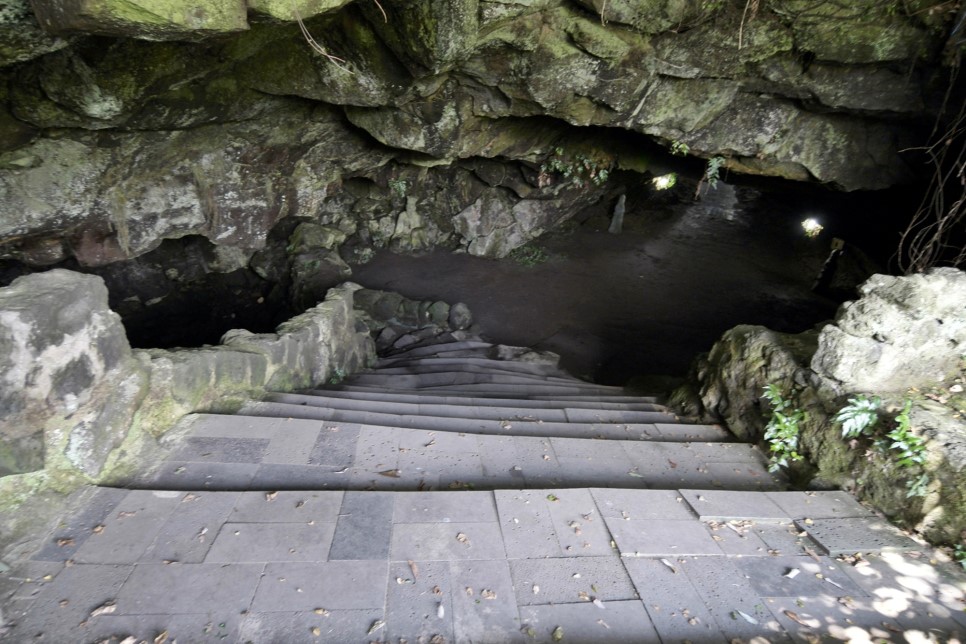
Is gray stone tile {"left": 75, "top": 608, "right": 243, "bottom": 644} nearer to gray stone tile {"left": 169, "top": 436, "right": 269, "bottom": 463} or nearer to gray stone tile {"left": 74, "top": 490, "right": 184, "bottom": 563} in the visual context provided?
gray stone tile {"left": 74, "top": 490, "right": 184, "bottom": 563}

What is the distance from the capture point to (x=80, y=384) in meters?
2.88

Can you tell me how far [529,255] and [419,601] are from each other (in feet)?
38.6

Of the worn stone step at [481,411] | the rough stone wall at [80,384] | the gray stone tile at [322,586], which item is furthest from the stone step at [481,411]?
the gray stone tile at [322,586]

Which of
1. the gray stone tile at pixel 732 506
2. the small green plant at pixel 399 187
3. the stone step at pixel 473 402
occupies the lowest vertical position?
the stone step at pixel 473 402

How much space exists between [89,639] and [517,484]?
94.2 inches

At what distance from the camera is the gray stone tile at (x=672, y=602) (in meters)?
2.37

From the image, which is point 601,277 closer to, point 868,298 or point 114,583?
point 868,298

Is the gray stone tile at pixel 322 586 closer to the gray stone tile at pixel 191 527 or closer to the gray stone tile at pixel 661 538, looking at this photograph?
the gray stone tile at pixel 191 527

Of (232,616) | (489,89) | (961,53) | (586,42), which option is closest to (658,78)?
(586,42)

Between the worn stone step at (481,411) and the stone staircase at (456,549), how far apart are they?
0.77 m

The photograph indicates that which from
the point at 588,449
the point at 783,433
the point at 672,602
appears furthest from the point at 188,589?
the point at 783,433

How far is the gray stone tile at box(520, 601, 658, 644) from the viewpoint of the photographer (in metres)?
2.30

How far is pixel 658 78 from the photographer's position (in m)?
7.20

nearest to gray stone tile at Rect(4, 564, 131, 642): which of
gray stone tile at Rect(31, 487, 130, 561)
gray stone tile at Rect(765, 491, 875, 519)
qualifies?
gray stone tile at Rect(31, 487, 130, 561)
